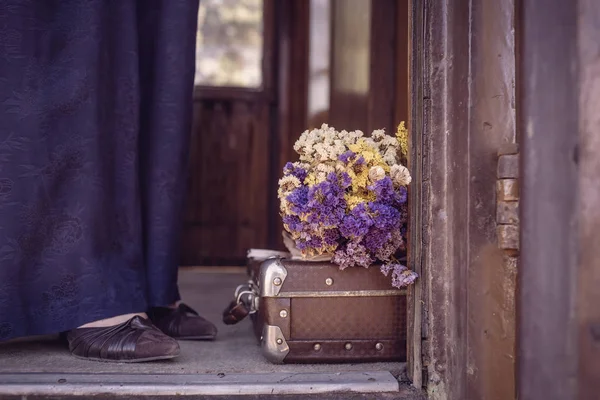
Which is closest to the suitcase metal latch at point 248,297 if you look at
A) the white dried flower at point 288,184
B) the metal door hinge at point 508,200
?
the white dried flower at point 288,184

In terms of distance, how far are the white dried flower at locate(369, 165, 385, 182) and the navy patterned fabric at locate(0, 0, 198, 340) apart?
24.3 inches

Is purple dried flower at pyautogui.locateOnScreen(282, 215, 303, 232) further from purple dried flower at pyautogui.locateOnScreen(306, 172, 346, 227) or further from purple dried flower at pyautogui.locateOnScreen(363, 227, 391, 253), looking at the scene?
purple dried flower at pyautogui.locateOnScreen(363, 227, 391, 253)

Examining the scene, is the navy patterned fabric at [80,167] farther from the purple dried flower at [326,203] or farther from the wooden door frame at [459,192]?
the wooden door frame at [459,192]

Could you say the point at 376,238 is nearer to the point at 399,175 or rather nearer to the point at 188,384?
the point at 399,175

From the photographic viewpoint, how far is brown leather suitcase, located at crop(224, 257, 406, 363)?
1342 millimetres

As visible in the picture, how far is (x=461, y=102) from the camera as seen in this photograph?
3.59ft

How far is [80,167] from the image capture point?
1406 millimetres

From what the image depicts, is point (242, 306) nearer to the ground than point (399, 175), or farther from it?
nearer to the ground

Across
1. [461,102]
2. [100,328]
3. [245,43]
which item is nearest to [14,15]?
[100,328]

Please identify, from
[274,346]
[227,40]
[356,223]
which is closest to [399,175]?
[356,223]

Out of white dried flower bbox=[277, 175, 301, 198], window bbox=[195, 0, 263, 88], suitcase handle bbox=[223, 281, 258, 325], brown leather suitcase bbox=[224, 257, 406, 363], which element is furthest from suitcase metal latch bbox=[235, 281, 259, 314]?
window bbox=[195, 0, 263, 88]

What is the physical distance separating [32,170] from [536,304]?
120 cm

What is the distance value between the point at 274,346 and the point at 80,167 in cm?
69

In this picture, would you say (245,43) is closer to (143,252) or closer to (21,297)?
(143,252)
